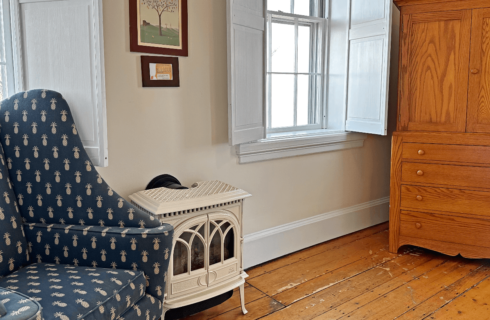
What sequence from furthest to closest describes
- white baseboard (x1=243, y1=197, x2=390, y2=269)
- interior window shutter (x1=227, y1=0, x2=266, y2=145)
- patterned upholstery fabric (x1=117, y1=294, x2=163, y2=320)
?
1. white baseboard (x1=243, y1=197, x2=390, y2=269)
2. interior window shutter (x1=227, y1=0, x2=266, y2=145)
3. patterned upholstery fabric (x1=117, y1=294, x2=163, y2=320)

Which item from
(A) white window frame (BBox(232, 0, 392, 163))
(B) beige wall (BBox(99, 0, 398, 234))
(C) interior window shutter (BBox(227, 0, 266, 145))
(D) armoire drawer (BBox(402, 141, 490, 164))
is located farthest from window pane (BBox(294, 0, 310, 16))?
(D) armoire drawer (BBox(402, 141, 490, 164))

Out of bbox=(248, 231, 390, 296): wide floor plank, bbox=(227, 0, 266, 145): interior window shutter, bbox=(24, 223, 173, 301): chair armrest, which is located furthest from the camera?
bbox=(248, 231, 390, 296): wide floor plank

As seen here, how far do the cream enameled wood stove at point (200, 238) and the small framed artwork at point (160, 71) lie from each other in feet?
1.98

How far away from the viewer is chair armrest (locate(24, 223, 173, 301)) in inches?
69.9

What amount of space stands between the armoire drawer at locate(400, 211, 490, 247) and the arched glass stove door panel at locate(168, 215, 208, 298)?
166 cm

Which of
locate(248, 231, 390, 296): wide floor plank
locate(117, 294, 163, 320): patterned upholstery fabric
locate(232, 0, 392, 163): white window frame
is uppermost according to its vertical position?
locate(232, 0, 392, 163): white window frame

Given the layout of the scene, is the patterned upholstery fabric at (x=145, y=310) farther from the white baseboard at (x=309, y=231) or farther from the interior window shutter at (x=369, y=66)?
the interior window shutter at (x=369, y=66)

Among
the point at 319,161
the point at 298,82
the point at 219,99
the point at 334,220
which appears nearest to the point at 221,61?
the point at 219,99

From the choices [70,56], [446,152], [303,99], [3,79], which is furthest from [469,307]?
[3,79]

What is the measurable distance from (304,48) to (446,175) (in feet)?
4.68

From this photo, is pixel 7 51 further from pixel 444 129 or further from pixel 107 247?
pixel 444 129

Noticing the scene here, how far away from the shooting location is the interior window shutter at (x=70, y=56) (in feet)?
6.44

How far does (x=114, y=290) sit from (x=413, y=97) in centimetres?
238

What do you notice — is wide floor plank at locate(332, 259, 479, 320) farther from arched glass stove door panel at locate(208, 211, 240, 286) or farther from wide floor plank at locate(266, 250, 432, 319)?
arched glass stove door panel at locate(208, 211, 240, 286)
